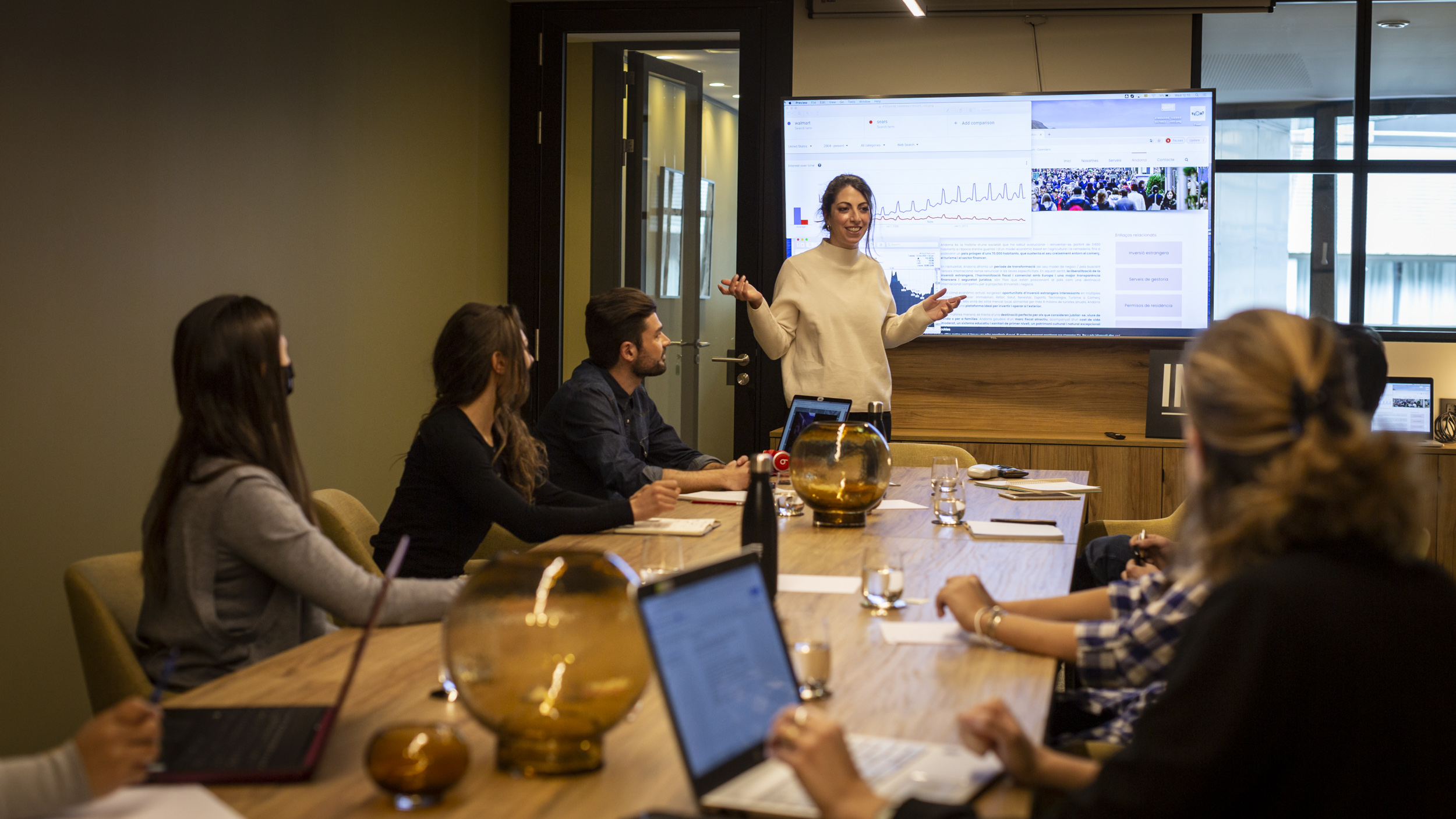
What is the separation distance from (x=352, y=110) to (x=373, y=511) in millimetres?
1577

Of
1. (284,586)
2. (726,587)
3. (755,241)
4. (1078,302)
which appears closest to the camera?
(726,587)

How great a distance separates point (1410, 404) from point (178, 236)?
4.90 m

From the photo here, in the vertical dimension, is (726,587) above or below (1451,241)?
below

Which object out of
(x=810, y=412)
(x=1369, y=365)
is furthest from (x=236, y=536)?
(x=1369, y=365)

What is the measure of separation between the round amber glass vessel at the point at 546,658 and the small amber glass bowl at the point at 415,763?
70 millimetres

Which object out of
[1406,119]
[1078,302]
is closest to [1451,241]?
[1406,119]

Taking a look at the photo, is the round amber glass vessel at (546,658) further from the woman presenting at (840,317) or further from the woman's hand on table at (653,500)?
the woman presenting at (840,317)

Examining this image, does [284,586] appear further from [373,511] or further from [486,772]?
[373,511]

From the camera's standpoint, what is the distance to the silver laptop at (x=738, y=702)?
111cm

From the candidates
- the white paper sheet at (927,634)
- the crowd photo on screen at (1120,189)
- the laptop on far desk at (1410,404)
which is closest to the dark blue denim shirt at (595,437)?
the white paper sheet at (927,634)

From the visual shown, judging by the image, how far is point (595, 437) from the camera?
3.30m

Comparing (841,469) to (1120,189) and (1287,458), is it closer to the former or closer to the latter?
(1287,458)

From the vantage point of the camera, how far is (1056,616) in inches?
74.2

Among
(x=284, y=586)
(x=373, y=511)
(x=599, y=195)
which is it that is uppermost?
(x=599, y=195)
